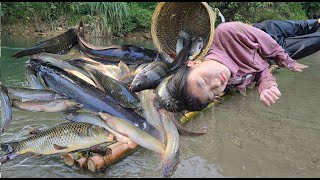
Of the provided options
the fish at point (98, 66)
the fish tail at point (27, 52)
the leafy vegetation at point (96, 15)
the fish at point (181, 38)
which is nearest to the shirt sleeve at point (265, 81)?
the fish at point (181, 38)

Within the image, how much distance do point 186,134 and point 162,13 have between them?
1.73 meters

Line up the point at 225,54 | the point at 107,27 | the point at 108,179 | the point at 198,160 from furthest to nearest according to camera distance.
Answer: the point at 107,27 < the point at 225,54 < the point at 198,160 < the point at 108,179

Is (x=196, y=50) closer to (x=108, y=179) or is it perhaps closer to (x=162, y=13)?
(x=162, y=13)

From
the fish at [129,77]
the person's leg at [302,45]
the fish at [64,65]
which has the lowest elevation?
the person's leg at [302,45]

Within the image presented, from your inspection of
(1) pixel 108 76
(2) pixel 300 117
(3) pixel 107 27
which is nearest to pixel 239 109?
(2) pixel 300 117

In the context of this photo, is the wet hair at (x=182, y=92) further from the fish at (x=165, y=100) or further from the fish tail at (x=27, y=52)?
the fish tail at (x=27, y=52)

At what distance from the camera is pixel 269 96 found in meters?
3.30

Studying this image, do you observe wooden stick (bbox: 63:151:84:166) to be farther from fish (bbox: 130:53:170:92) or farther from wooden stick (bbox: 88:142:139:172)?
fish (bbox: 130:53:170:92)

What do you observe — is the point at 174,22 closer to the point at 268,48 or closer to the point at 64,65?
the point at 268,48

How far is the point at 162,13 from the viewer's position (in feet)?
14.5

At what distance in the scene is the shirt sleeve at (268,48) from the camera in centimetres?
417

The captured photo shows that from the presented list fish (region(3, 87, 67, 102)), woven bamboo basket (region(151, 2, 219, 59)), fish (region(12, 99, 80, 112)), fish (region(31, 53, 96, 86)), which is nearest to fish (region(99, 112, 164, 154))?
fish (region(12, 99, 80, 112))

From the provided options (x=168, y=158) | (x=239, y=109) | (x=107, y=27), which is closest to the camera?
(x=168, y=158)

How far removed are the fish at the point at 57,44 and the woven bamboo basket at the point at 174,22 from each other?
3.19 ft
